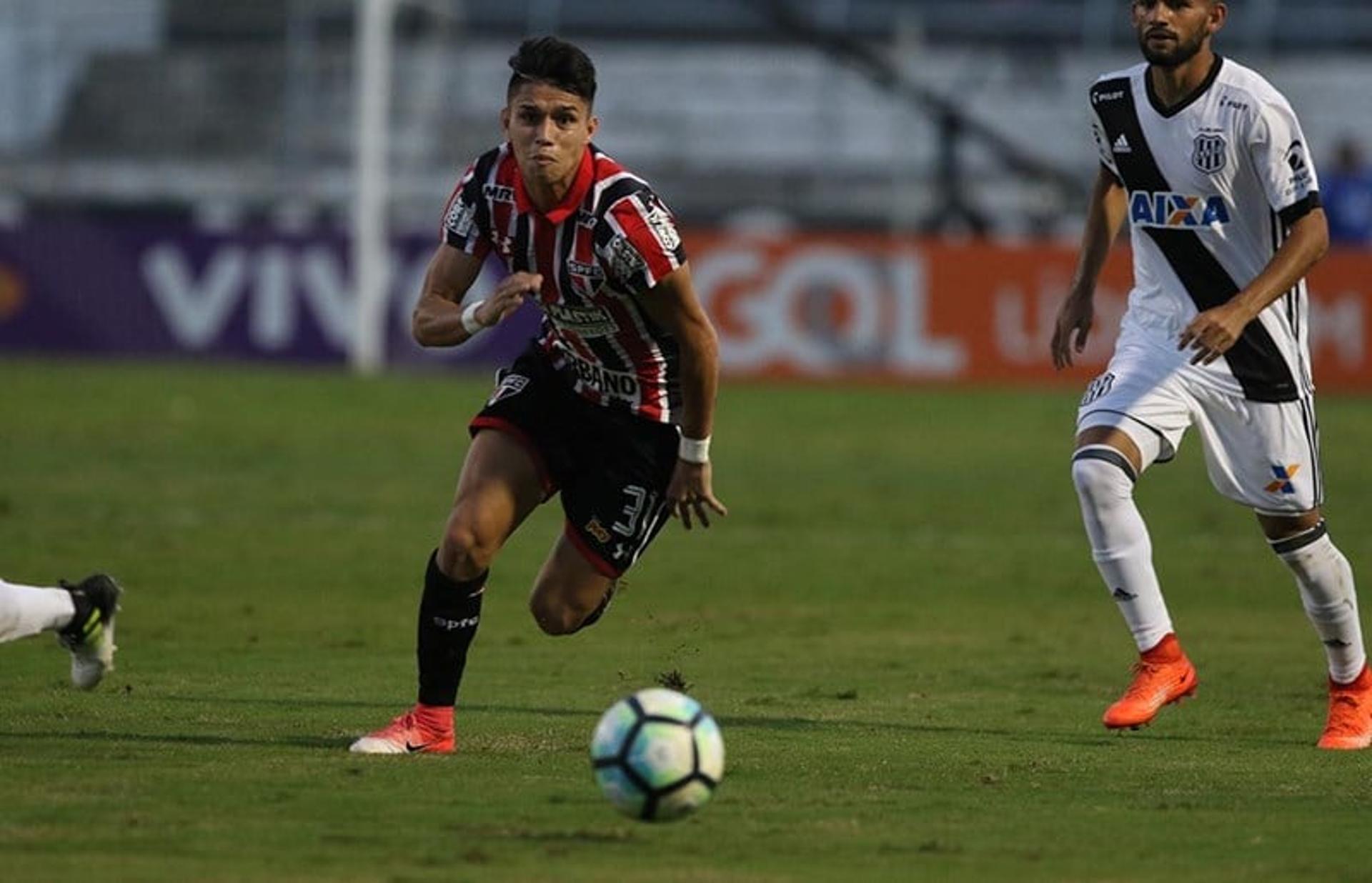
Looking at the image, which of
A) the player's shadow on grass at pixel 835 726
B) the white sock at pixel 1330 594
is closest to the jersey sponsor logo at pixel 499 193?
the player's shadow on grass at pixel 835 726

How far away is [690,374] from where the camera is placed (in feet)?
27.1

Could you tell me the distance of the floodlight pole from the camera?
2853 cm

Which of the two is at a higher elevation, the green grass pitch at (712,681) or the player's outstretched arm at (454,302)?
the player's outstretched arm at (454,302)

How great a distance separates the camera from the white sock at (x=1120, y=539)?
29.2ft

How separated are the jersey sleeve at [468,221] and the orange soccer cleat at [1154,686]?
2.79 m

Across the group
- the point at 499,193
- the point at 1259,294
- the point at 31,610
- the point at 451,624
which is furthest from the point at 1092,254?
the point at 31,610

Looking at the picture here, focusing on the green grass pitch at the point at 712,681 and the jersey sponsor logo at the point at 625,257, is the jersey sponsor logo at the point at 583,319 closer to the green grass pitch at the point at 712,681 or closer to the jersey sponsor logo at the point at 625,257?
the jersey sponsor logo at the point at 625,257

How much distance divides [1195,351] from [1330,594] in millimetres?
1194

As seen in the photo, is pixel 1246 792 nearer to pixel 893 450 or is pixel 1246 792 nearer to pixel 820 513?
pixel 820 513

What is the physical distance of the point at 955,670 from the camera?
10.9 metres

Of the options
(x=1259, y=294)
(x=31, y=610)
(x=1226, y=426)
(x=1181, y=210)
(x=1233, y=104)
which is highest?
(x=1233, y=104)

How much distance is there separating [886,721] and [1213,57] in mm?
2778

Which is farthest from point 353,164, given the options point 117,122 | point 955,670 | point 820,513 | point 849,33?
point 955,670

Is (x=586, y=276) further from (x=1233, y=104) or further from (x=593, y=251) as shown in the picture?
(x=1233, y=104)
